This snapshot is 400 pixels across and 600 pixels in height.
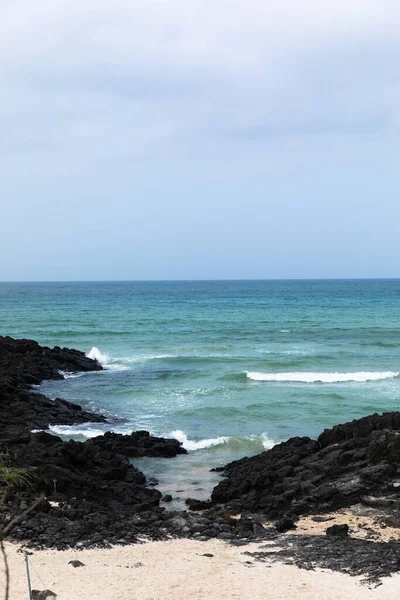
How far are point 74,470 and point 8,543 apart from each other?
409 centimetres

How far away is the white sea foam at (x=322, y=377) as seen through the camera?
100ft

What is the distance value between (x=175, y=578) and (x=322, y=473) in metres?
5.82

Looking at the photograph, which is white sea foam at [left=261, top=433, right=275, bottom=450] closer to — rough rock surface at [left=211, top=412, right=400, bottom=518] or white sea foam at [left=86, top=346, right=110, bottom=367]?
rough rock surface at [left=211, top=412, right=400, bottom=518]

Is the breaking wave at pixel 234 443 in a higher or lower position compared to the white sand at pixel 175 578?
lower

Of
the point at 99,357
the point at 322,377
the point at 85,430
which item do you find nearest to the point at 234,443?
the point at 85,430

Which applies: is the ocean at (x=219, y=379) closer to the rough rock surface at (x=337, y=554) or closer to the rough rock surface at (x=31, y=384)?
the rough rock surface at (x=31, y=384)

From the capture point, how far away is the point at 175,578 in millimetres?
10078

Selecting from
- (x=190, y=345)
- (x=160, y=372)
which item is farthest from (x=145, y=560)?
(x=190, y=345)

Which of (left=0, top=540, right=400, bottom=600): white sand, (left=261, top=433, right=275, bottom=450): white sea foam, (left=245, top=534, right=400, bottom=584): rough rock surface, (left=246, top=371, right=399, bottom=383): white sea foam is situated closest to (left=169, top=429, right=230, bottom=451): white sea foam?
(left=261, top=433, right=275, bottom=450): white sea foam

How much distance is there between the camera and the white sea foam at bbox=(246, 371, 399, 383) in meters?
30.6

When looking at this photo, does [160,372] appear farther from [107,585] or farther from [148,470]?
[107,585]

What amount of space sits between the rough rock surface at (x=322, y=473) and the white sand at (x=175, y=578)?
9.20 feet

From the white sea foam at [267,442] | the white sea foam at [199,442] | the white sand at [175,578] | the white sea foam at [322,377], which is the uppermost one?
the white sea foam at [322,377]

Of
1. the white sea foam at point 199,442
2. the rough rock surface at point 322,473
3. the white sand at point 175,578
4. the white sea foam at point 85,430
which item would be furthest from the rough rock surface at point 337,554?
the white sea foam at point 85,430
